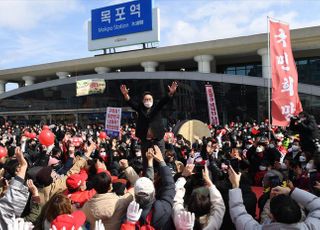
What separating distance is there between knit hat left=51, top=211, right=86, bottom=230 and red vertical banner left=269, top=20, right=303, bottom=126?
581cm

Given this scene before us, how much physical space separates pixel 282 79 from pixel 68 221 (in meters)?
6.51

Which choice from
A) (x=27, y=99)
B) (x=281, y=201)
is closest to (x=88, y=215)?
(x=281, y=201)

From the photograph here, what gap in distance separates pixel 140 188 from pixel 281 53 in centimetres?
633

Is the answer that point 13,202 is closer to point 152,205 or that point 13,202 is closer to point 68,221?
point 68,221

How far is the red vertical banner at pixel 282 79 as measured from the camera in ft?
24.9

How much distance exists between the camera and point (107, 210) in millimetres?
2873

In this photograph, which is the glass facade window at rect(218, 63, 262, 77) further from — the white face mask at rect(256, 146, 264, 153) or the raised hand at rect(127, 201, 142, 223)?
the raised hand at rect(127, 201, 142, 223)

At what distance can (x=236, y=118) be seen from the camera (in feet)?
78.6

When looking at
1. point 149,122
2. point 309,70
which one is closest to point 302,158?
point 149,122

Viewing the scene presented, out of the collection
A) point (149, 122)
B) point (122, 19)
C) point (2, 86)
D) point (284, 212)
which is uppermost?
point (122, 19)

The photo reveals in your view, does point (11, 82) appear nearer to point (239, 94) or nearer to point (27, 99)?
point (27, 99)

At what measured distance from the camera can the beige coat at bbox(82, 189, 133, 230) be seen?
9.43ft

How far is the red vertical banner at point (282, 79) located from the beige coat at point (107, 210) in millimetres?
5369

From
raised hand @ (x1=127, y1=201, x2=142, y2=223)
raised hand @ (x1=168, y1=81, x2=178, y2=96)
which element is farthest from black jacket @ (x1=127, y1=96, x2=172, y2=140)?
Answer: raised hand @ (x1=127, y1=201, x2=142, y2=223)
